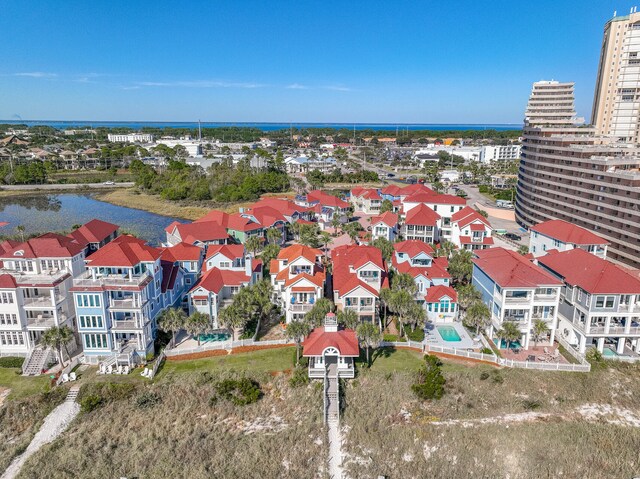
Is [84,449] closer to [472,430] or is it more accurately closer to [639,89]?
[472,430]

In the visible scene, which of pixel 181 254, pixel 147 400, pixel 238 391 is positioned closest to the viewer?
pixel 147 400

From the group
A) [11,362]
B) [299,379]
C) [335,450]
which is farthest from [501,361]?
[11,362]

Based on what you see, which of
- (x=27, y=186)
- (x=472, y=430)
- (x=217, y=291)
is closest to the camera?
(x=472, y=430)

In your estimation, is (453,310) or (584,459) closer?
(584,459)

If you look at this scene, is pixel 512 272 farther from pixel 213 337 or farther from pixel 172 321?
pixel 172 321

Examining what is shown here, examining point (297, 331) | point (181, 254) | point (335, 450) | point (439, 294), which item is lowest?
point (335, 450)

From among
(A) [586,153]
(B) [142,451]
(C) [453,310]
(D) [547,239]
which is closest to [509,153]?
(A) [586,153]

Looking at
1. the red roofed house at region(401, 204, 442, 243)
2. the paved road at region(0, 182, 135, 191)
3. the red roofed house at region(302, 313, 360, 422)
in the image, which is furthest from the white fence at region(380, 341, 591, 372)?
the paved road at region(0, 182, 135, 191)
